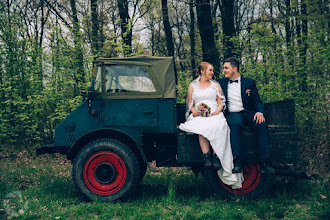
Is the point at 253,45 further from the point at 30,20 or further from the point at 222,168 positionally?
the point at 30,20

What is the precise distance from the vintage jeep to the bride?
172mm

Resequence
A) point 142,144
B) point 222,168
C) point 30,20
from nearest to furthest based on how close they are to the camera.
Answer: point 222,168 → point 142,144 → point 30,20

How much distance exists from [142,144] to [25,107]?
20.4ft

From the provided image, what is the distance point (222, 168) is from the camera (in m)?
4.35

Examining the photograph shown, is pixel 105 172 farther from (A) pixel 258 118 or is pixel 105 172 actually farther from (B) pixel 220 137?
(A) pixel 258 118

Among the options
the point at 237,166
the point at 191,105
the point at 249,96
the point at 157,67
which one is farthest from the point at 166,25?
the point at 237,166

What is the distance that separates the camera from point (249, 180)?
4559 mm

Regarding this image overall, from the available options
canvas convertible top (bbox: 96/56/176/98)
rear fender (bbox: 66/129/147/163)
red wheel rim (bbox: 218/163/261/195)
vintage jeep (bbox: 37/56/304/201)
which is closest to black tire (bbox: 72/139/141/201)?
vintage jeep (bbox: 37/56/304/201)

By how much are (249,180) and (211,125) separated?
3.72 ft

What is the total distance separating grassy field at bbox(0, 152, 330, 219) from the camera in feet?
12.8

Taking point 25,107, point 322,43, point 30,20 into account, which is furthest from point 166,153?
point 30,20

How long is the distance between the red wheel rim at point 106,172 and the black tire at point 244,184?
53.1 inches

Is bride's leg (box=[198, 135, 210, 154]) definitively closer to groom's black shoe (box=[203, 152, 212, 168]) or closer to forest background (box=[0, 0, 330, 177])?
groom's black shoe (box=[203, 152, 212, 168])

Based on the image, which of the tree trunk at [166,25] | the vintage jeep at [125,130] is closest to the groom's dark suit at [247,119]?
the vintage jeep at [125,130]
